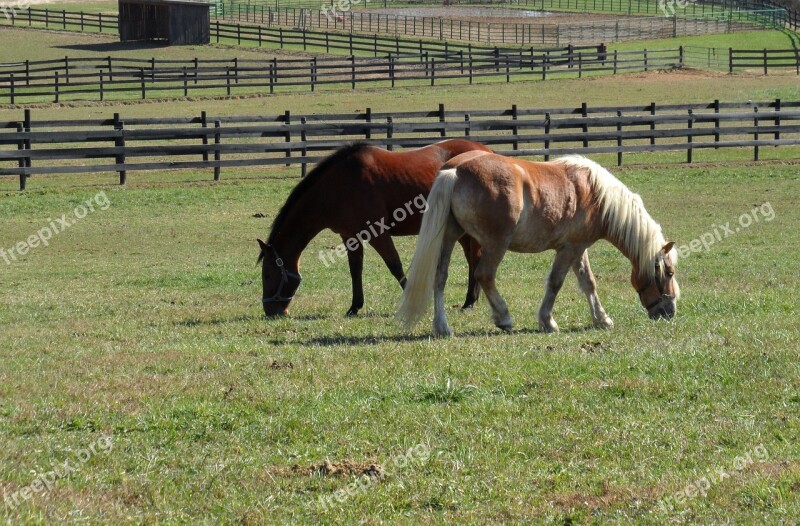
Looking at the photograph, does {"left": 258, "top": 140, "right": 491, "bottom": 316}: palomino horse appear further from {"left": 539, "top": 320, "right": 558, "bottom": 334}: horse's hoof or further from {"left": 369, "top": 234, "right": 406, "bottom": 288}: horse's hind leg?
{"left": 539, "top": 320, "right": 558, "bottom": 334}: horse's hoof

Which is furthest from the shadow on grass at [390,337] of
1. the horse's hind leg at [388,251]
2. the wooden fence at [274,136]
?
the wooden fence at [274,136]

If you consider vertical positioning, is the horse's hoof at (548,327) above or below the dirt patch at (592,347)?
below

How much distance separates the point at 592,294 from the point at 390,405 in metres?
3.54

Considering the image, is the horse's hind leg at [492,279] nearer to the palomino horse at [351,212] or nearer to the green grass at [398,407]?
the green grass at [398,407]

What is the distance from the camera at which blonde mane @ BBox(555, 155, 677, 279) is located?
9164mm

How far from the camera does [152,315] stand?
1074cm

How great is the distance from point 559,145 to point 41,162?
51.0 feet

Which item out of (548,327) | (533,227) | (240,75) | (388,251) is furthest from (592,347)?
(240,75)

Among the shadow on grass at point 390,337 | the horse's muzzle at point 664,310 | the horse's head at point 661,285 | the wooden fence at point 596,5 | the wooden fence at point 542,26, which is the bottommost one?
the shadow on grass at point 390,337

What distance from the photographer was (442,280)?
8.97 meters

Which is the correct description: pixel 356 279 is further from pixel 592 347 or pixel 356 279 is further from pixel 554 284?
pixel 592 347

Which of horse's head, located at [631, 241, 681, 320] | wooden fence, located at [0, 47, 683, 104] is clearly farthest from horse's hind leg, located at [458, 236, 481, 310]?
wooden fence, located at [0, 47, 683, 104]

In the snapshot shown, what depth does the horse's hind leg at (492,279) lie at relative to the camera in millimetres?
8930

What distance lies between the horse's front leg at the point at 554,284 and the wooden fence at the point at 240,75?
35.4 m
